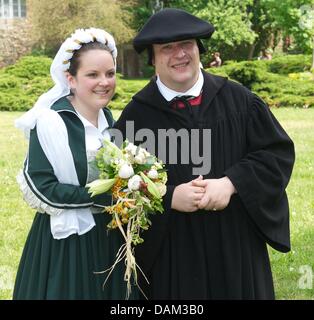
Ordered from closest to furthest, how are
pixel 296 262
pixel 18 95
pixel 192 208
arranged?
1. pixel 192 208
2. pixel 296 262
3. pixel 18 95

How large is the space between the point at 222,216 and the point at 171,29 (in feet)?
3.29

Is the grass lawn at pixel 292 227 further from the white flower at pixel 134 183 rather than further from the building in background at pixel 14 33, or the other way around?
the building in background at pixel 14 33

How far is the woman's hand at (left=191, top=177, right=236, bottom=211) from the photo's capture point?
3180 millimetres

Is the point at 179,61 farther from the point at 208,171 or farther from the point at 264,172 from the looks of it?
the point at 264,172

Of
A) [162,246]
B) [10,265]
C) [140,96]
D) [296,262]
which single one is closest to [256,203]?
[162,246]

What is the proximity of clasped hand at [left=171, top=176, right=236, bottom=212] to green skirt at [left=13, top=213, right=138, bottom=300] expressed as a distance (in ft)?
1.57

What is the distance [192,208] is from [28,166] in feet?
2.89

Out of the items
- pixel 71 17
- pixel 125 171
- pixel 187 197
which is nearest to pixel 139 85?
pixel 71 17

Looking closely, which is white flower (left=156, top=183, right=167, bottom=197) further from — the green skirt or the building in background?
the building in background

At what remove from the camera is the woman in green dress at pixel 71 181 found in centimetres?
332

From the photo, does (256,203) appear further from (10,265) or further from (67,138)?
(10,265)

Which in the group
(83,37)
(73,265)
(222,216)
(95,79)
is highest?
(83,37)

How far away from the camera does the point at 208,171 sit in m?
3.38
